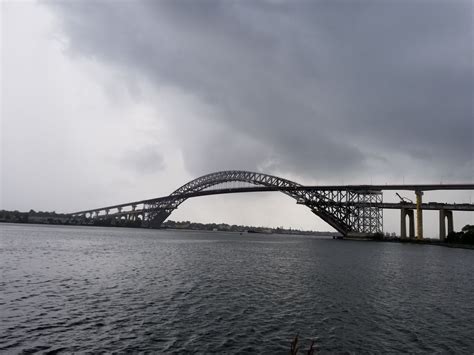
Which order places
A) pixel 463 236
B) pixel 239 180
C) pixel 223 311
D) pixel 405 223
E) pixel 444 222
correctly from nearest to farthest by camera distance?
pixel 223 311 < pixel 463 236 < pixel 444 222 < pixel 405 223 < pixel 239 180

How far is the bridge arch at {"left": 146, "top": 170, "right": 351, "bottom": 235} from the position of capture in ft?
251

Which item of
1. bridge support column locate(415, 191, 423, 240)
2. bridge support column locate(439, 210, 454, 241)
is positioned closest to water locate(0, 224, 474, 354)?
bridge support column locate(415, 191, 423, 240)

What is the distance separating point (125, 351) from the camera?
305 inches

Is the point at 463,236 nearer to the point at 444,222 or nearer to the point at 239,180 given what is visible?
the point at 444,222

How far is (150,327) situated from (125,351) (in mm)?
1853

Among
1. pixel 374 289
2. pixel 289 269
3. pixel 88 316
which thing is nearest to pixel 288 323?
pixel 88 316

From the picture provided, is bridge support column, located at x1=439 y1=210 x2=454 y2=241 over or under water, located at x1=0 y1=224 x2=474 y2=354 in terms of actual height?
over

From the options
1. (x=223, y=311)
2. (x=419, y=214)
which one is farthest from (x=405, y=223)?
(x=223, y=311)

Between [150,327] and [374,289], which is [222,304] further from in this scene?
[374,289]

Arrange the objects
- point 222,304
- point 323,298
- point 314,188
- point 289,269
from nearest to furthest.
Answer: point 222,304 < point 323,298 < point 289,269 < point 314,188

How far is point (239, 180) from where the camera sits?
101 meters

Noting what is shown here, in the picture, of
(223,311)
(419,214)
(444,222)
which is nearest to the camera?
(223,311)

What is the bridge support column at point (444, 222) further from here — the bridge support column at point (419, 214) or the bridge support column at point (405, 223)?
the bridge support column at point (405, 223)

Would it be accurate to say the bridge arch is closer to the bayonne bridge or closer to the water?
the bayonne bridge
